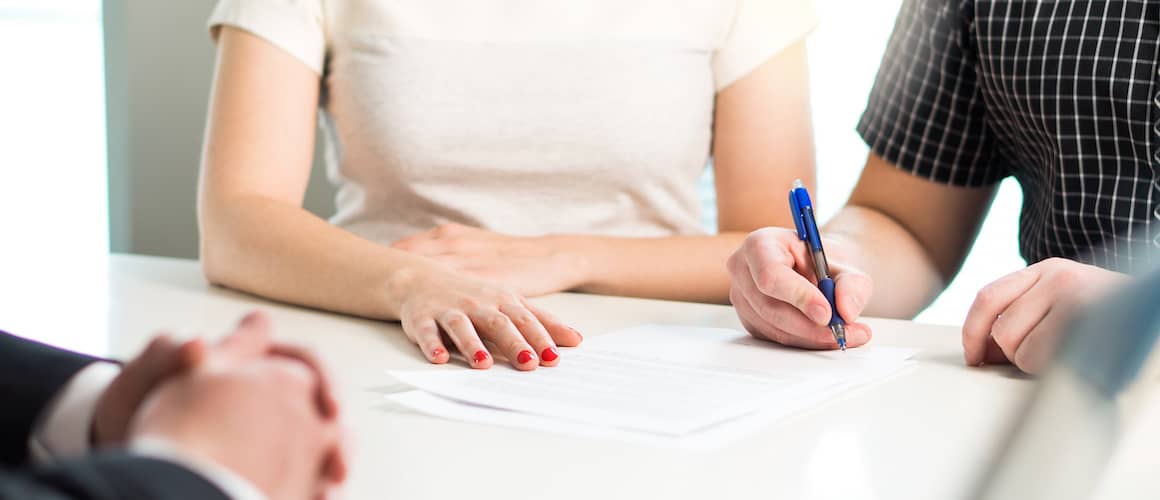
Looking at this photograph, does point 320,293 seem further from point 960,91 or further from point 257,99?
point 960,91

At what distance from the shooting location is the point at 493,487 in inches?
18.2

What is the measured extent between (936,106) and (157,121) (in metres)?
1.46

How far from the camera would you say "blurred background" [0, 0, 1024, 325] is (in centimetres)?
194

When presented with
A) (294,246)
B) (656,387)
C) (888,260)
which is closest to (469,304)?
(656,387)

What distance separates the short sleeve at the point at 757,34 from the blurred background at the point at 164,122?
676 mm

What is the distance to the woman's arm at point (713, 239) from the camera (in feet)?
3.45

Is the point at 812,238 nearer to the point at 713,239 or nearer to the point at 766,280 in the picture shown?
the point at 766,280

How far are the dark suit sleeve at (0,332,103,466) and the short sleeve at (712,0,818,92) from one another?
3.28 ft

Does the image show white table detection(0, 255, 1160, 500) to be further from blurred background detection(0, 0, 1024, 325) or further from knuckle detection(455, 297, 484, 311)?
blurred background detection(0, 0, 1024, 325)

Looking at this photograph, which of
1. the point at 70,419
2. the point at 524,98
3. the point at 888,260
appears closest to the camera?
the point at 70,419

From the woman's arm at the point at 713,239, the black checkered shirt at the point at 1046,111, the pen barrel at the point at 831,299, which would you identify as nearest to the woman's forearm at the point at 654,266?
the woman's arm at the point at 713,239

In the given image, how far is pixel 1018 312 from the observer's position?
0.68m

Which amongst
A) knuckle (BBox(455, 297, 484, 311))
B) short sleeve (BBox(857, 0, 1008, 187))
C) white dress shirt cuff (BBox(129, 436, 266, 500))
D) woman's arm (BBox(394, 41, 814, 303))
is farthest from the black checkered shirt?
white dress shirt cuff (BBox(129, 436, 266, 500))

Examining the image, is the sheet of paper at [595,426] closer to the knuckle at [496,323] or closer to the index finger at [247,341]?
the knuckle at [496,323]
